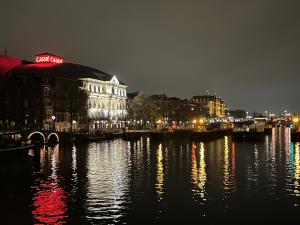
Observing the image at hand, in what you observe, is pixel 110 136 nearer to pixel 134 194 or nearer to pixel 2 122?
pixel 2 122

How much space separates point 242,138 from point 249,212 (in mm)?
90931

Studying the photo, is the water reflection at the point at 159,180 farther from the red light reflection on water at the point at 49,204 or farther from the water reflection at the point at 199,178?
the red light reflection on water at the point at 49,204

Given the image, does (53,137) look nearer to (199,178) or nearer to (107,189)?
(199,178)

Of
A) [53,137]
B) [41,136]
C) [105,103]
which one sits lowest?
[53,137]

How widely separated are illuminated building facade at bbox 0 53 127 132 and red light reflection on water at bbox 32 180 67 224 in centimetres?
6747

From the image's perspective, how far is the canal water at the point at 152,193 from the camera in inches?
1180

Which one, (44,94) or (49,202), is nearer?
(49,202)

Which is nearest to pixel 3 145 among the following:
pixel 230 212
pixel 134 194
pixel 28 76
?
pixel 134 194

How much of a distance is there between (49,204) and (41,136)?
61.7 meters

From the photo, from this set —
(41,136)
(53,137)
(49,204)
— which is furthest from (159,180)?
(53,137)

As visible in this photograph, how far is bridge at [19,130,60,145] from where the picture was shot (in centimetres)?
8756

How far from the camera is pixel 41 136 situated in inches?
3679

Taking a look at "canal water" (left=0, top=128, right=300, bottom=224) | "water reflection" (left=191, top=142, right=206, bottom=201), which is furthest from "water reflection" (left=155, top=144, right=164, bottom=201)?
"water reflection" (left=191, top=142, right=206, bottom=201)

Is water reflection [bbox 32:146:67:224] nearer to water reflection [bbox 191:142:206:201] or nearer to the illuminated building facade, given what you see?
water reflection [bbox 191:142:206:201]
